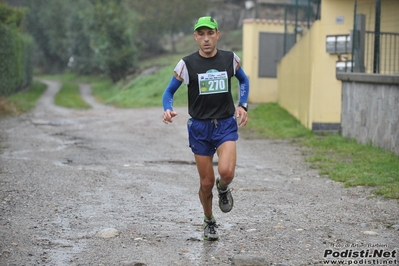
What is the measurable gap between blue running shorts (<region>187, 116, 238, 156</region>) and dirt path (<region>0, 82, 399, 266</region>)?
0.84 meters

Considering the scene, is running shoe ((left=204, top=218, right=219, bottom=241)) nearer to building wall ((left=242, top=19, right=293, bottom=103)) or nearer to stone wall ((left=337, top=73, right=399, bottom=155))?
stone wall ((left=337, top=73, right=399, bottom=155))

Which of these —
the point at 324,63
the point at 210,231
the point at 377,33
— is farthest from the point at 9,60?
the point at 210,231

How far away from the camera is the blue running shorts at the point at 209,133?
606cm

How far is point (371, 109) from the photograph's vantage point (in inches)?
491

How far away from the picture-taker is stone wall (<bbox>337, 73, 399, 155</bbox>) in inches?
448

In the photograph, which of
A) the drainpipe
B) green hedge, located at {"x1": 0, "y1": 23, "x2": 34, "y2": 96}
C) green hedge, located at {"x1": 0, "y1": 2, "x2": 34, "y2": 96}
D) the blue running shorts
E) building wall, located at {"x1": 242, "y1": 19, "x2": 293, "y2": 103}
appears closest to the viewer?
the blue running shorts

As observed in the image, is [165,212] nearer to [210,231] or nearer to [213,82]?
[210,231]

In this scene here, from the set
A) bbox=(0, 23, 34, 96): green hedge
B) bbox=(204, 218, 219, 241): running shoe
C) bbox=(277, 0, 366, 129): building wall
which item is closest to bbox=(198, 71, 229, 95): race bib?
bbox=(204, 218, 219, 241): running shoe

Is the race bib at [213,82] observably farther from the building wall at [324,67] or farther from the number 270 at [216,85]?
the building wall at [324,67]

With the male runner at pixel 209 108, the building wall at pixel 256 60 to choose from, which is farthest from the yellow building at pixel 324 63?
the male runner at pixel 209 108

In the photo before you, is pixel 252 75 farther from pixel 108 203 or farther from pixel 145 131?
pixel 108 203

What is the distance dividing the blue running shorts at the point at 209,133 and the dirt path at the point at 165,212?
0.84m

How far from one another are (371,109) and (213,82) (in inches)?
281

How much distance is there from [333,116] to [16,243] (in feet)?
34.1
